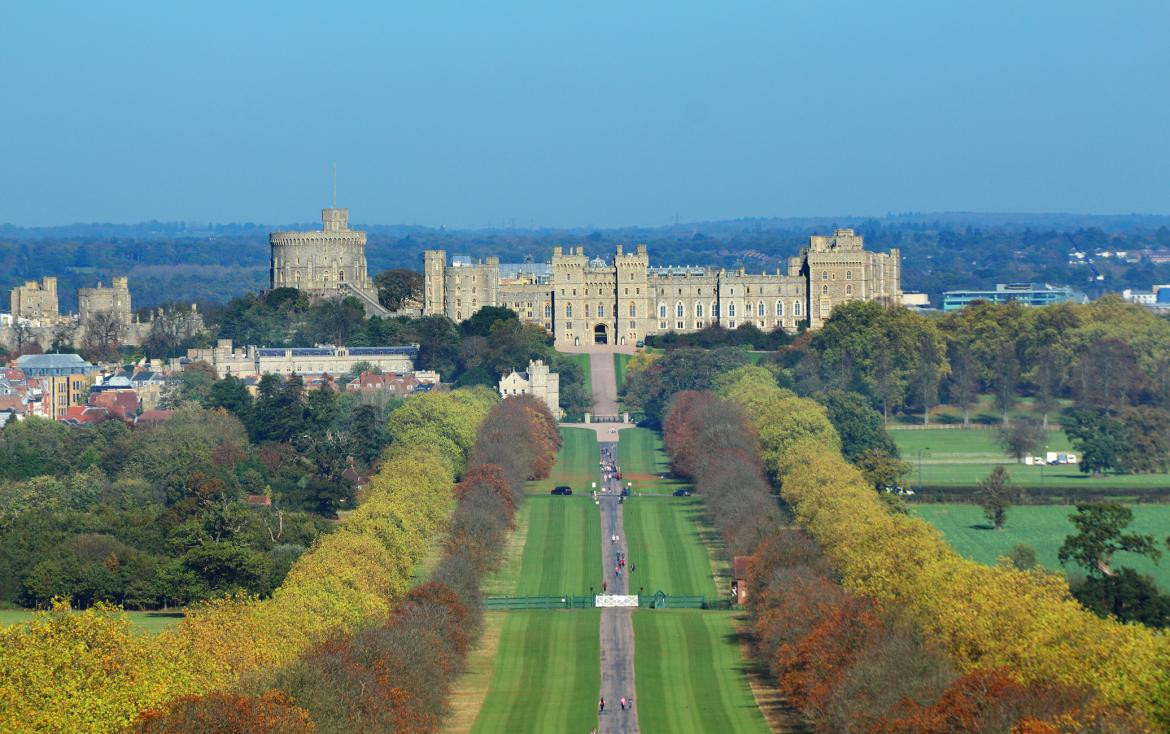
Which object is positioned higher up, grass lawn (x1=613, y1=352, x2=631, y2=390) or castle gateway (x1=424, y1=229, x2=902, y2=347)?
castle gateway (x1=424, y1=229, x2=902, y2=347)

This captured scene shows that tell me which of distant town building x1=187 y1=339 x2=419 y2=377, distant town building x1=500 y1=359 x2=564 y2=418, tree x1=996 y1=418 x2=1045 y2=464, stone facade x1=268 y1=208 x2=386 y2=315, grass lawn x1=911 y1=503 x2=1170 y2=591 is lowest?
grass lawn x1=911 y1=503 x2=1170 y2=591

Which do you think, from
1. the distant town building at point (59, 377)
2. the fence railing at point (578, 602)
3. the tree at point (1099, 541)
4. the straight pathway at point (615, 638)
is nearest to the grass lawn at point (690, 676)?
the straight pathway at point (615, 638)

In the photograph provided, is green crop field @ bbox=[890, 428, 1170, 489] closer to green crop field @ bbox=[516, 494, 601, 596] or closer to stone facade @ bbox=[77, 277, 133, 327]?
green crop field @ bbox=[516, 494, 601, 596]

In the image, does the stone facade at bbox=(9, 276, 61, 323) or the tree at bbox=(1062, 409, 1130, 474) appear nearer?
the tree at bbox=(1062, 409, 1130, 474)

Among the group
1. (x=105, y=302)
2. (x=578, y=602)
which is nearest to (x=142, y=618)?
(x=578, y=602)

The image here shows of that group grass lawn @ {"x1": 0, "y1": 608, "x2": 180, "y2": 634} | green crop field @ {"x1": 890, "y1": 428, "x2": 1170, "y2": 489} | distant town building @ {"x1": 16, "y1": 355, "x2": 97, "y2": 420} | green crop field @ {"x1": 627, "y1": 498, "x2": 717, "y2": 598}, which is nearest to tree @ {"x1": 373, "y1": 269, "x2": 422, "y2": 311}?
distant town building @ {"x1": 16, "y1": 355, "x2": 97, "y2": 420}

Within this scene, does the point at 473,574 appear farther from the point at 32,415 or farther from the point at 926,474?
the point at 32,415

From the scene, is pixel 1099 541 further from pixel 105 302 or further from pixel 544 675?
pixel 105 302
